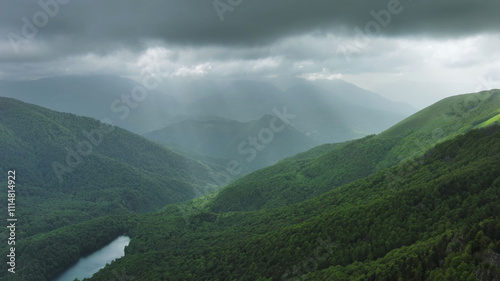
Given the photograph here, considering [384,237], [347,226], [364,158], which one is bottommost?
[384,237]

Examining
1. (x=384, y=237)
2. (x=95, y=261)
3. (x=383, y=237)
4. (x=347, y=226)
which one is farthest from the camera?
(x=95, y=261)

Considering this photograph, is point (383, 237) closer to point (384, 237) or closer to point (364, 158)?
point (384, 237)

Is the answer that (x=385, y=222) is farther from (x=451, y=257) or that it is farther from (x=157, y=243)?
(x=157, y=243)

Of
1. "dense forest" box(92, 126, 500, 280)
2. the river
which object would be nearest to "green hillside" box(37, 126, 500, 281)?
"dense forest" box(92, 126, 500, 280)

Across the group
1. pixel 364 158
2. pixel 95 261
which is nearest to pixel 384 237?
pixel 364 158

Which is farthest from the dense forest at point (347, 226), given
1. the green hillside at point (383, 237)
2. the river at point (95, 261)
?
the river at point (95, 261)
